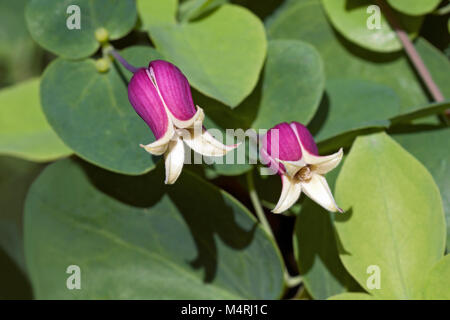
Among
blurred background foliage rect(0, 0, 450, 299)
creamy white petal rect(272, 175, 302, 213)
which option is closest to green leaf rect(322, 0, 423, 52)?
blurred background foliage rect(0, 0, 450, 299)

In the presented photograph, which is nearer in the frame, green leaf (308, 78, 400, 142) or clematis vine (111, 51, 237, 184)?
clematis vine (111, 51, 237, 184)

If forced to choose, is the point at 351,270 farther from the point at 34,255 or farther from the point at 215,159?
the point at 34,255

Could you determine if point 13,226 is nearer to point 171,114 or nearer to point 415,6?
point 171,114

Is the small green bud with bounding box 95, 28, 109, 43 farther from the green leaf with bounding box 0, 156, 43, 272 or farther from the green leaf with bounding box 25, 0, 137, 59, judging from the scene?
the green leaf with bounding box 0, 156, 43, 272

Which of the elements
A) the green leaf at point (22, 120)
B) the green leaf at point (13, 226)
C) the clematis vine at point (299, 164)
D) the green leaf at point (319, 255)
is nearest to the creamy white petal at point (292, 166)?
the clematis vine at point (299, 164)

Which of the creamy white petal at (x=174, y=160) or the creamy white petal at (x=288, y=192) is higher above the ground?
the creamy white petal at (x=174, y=160)

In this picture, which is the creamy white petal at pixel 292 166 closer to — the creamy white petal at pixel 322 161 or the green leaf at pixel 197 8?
the creamy white petal at pixel 322 161

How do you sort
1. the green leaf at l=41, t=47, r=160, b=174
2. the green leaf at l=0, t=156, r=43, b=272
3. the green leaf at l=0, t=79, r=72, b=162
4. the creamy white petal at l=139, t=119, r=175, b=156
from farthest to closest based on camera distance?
the green leaf at l=0, t=156, r=43, b=272 → the green leaf at l=0, t=79, r=72, b=162 → the green leaf at l=41, t=47, r=160, b=174 → the creamy white petal at l=139, t=119, r=175, b=156

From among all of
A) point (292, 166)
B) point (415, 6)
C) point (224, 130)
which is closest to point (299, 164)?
point (292, 166)
